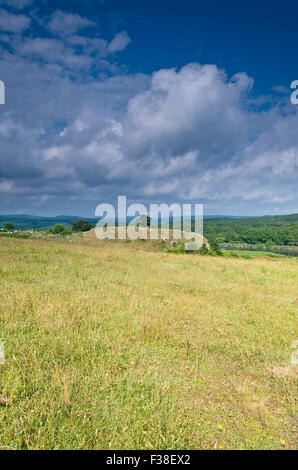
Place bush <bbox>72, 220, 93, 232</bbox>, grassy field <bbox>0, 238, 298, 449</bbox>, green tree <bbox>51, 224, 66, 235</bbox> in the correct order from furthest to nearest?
bush <bbox>72, 220, 93, 232</bbox> → green tree <bbox>51, 224, 66, 235</bbox> → grassy field <bbox>0, 238, 298, 449</bbox>

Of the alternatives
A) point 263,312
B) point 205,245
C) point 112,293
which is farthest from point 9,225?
point 263,312

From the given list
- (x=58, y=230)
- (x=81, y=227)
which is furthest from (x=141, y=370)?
(x=81, y=227)

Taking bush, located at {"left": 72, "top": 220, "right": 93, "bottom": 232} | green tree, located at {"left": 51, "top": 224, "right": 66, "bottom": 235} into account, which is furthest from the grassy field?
bush, located at {"left": 72, "top": 220, "right": 93, "bottom": 232}

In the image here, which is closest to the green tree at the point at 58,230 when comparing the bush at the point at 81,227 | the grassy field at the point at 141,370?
the bush at the point at 81,227

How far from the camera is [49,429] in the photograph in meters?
3.04

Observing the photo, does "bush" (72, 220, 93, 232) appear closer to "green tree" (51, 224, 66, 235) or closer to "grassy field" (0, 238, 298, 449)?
"green tree" (51, 224, 66, 235)

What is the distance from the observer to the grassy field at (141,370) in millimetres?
3193

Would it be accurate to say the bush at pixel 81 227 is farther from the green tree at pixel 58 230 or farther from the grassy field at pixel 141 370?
the grassy field at pixel 141 370

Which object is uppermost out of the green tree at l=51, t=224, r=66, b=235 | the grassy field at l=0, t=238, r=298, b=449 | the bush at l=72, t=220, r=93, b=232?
the bush at l=72, t=220, r=93, b=232

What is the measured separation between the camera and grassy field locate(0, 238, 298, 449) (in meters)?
3.19

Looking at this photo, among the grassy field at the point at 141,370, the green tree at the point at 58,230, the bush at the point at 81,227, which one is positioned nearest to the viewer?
the grassy field at the point at 141,370

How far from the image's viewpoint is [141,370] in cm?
454

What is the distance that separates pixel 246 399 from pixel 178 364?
57.6 inches
